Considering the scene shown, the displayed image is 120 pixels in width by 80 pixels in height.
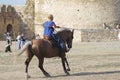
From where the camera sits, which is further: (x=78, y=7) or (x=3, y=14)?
(x=3, y=14)

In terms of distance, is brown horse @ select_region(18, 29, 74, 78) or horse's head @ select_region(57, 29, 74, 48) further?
horse's head @ select_region(57, 29, 74, 48)

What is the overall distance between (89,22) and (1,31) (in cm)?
995

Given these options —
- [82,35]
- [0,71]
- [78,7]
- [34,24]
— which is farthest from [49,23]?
[34,24]

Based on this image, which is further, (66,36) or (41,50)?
(66,36)

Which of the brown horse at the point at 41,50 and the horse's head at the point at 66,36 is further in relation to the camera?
the horse's head at the point at 66,36

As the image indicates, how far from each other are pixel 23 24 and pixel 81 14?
9.19 meters

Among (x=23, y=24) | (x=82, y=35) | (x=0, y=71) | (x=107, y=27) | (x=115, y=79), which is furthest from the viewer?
(x=23, y=24)

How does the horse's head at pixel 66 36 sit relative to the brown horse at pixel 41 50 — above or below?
above

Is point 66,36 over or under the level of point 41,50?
over

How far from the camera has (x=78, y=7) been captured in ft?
114

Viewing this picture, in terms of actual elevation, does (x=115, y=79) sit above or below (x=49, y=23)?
below

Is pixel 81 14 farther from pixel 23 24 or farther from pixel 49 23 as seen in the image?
pixel 49 23

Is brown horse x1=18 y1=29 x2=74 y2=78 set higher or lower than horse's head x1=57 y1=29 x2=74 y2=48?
lower

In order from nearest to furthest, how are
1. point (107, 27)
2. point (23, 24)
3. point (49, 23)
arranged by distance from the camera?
point (49, 23), point (107, 27), point (23, 24)
